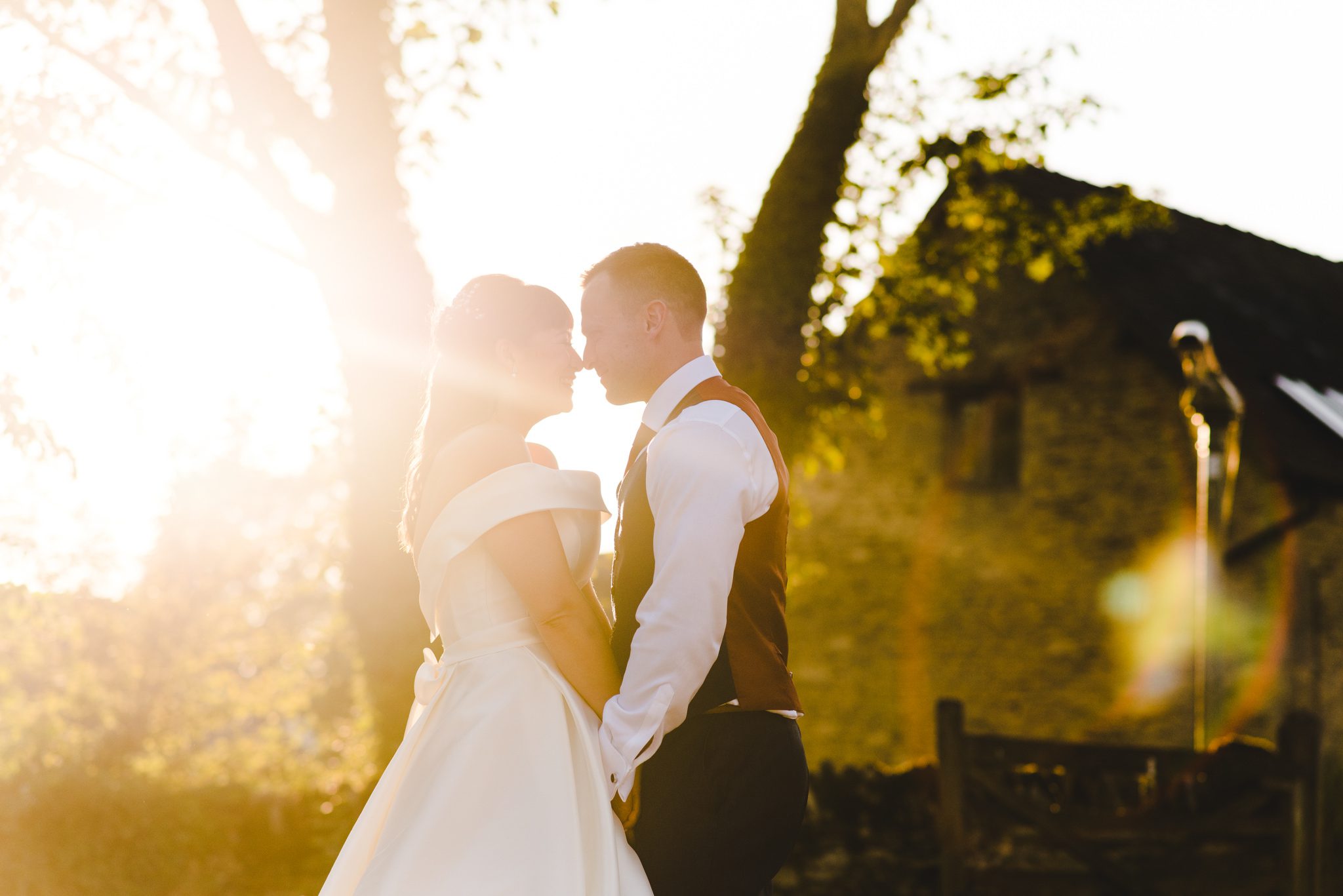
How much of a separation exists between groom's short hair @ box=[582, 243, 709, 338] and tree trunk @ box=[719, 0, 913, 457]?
581cm

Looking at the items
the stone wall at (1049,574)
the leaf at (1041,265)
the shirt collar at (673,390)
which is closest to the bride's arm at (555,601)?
the shirt collar at (673,390)

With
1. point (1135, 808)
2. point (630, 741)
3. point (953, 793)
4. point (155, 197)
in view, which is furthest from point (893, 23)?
point (630, 741)

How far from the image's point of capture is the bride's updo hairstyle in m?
3.22

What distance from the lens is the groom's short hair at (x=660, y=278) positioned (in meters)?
2.96

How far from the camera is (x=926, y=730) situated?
15195mm

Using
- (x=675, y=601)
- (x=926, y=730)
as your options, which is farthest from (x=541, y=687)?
(x=926, y=730)

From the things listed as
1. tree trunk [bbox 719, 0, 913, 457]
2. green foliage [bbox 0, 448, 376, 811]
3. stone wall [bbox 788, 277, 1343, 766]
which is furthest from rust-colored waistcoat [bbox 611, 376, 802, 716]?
stone wall [bbox 788, 277, 1343, 766]

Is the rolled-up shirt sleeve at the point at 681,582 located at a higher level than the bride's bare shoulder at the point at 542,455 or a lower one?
lower

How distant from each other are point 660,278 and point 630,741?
1.14 metres

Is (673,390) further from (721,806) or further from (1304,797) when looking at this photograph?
(1304,797)

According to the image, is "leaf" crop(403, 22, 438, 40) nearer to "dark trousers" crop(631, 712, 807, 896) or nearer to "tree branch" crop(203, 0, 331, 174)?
"tree branch" crop(203, 0, 331, 174)

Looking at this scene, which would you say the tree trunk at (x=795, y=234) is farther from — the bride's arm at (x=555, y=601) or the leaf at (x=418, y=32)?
the bride's arm at (x=555, y=601)

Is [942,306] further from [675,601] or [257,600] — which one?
[675,601]

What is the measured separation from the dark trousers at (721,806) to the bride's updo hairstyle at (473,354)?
3.47 ft
